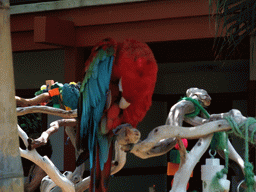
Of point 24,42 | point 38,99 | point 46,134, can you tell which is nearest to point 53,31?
point 24,42

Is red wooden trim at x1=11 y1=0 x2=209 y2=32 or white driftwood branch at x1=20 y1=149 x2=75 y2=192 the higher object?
red wooden trim at x1=11 y1=0 x2=209 y2=32

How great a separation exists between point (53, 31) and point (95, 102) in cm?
271

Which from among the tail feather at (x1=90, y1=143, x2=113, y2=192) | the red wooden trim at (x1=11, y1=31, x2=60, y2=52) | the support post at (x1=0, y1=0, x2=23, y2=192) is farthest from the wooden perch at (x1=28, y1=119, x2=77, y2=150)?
the red wooden trim at (x1=11, y1=31, x2=60, y2=52)

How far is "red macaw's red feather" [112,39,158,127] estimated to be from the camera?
64.6 inches

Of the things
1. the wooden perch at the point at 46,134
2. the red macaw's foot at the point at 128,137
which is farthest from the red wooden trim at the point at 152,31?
the red macaw's foot at the point at 128,137

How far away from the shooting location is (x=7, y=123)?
1092mm

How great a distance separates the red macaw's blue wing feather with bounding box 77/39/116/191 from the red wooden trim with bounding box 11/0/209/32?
2351mm

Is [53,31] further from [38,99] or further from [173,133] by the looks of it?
[173,133]

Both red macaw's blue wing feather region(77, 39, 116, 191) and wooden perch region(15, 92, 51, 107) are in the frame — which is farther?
wooden perch region(15, 92, 51, 107)

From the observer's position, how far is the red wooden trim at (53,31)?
13.7ft

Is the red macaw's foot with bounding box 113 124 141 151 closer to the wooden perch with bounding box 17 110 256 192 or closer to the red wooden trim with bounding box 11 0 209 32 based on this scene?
the wooden perch with bounding box 17 110 256 192

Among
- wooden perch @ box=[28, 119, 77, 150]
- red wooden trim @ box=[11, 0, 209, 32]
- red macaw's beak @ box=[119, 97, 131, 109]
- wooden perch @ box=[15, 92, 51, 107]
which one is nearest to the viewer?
red macaw's beak @ box=[119, 97, 131, 109]

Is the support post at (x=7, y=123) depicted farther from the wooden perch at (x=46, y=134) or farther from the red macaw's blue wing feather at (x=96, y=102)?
the wooden perch at (x=46, y=134)

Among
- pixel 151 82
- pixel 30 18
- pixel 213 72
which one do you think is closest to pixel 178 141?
Answer: pixel 151 82
